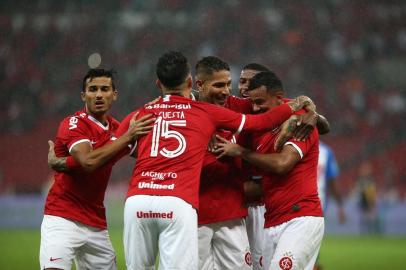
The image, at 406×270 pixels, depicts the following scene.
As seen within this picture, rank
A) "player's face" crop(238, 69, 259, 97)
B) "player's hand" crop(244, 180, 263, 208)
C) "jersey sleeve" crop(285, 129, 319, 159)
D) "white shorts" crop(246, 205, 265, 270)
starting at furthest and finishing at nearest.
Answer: "player's face" crop(238, 69, 259, 97) → "white shorts" crop(246, 205, 265, 270) → "player's hand" crop(244, 180, 263, 208) → "jersey sleeve" crop(285, 129, 319, 159)

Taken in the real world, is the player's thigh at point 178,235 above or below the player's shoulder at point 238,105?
below

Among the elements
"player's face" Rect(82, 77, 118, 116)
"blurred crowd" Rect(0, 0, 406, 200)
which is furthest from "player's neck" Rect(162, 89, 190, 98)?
"blurred crowd" Rect(0, 0, 406, 200)

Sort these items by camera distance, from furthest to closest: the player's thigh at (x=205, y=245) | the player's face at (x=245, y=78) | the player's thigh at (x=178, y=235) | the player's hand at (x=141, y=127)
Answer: the player's face at (x=245, y=78)
the player's thigh at (x=205, y=245)
the player's hand at (x=141, y=127)
the player's thigh at (x=178, y=235)

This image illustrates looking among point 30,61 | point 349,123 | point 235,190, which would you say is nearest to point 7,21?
point 30,61

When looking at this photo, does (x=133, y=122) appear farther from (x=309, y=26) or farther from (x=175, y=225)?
(x=309, y=26)

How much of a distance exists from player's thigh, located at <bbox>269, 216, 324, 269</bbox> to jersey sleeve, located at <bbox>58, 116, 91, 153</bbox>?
69.4 inches

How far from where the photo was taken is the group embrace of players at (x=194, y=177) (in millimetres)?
5105

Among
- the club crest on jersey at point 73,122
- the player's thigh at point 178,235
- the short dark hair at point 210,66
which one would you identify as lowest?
the player's thigh at point 178,235

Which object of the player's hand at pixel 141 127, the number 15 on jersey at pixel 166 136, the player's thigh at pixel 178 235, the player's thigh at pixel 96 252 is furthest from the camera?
the player's thigh at pixel 96 252

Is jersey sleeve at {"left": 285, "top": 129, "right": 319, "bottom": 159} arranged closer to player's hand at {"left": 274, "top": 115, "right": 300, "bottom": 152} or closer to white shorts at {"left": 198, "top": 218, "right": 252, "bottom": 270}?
player's hand at {"left": 274, "top": 115, "right": 300, "bottom": 152}

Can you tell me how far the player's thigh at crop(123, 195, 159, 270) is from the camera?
16.6 feet

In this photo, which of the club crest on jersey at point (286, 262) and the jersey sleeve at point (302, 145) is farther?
the jersey sleeve at point (302, 145)

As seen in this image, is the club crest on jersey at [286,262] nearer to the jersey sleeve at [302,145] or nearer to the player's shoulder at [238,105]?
the jersey sleeve at [302,145]

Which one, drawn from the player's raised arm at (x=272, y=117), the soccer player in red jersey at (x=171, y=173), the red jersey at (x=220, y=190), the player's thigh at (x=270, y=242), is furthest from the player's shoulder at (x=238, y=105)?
the player's thigh at (x=270, y=242)
